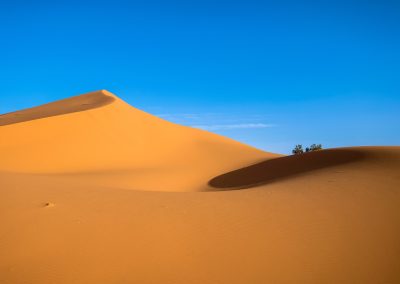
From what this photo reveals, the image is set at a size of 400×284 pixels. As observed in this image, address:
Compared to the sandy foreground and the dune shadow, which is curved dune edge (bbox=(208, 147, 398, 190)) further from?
the sandy foreground

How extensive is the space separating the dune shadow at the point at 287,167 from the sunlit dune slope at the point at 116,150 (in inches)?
50.0

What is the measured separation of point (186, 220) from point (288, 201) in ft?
7.43

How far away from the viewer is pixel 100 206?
5418mm

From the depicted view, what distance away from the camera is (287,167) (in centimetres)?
1247

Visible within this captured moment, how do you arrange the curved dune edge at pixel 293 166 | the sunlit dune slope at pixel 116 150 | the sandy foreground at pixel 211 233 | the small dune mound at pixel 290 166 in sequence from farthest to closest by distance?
the sunlit dune slope at pixel 116 150, the small dune mound at pixel 290 166, the curved dune edge at pixel 293 166, the sandy foreground at pixel 211 233

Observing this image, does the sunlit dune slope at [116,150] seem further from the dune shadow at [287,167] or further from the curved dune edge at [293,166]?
the curved dune edge at [293,166]

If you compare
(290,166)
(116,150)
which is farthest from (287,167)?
(116,150)

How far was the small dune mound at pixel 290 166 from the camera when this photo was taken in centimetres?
1084

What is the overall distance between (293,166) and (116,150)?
1049 cm

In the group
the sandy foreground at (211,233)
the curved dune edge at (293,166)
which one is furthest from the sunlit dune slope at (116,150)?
the sandy foreground at (211,233)

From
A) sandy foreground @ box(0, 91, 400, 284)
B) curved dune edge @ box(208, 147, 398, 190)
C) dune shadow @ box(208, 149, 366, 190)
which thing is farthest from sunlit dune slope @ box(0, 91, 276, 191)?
sandy foreground @ box(0, 91, 400, 284)

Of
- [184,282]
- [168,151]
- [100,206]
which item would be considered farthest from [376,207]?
[168,151]

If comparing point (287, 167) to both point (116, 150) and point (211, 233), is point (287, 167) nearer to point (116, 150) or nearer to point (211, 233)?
point (211, 233)

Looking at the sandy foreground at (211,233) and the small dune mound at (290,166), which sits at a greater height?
the small dune mound at (290,166)
